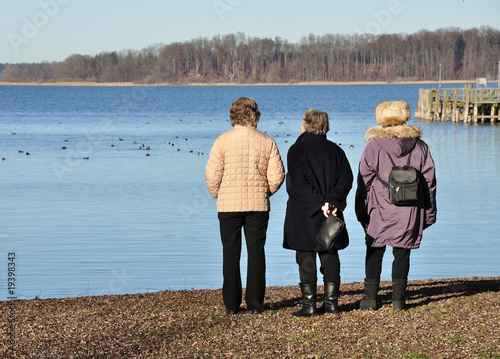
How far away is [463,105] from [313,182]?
49.9 m

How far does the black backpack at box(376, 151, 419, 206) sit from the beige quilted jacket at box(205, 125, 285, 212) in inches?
40.7

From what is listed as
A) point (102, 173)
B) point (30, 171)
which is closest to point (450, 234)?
point (102, 173)

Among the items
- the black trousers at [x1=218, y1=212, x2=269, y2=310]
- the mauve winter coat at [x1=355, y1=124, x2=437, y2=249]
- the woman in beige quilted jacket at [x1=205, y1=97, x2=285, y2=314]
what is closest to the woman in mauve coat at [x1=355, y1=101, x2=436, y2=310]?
the mauve winter coat at [x1=355, y1=124, x2=437, y2=249]

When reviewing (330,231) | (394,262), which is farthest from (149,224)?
(330,231)

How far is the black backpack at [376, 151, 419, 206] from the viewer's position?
277 inches

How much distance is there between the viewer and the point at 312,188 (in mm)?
7051

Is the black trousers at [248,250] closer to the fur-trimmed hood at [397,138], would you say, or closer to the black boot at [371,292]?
the black boot at [371,292]

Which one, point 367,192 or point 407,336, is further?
point 367,192

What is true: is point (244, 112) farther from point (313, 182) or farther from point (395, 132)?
point (395, 132)

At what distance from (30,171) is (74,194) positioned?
7.58m

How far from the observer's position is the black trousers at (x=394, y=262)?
7.32 meters

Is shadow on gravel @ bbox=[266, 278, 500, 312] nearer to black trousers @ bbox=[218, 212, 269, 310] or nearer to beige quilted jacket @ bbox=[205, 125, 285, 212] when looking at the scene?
black trousers @ bbox=[218, 212, 269, 310]

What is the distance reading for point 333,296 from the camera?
7254 millimetres

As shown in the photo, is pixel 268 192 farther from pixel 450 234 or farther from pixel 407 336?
pixel 450 234
